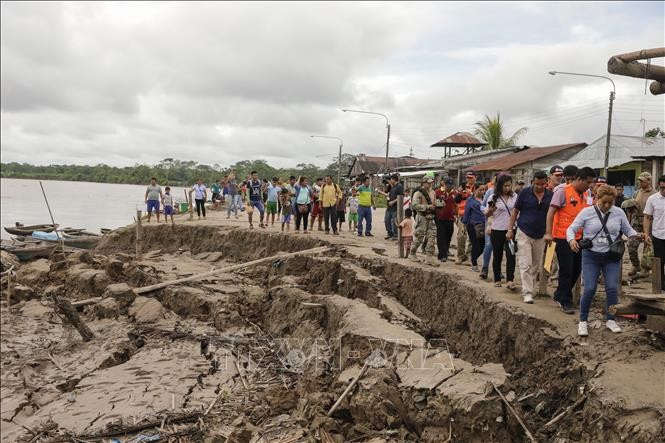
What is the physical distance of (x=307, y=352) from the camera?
26.6ft

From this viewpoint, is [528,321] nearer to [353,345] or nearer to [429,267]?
[353,345]

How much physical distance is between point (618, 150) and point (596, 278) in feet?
55.1

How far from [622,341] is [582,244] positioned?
1.01 m

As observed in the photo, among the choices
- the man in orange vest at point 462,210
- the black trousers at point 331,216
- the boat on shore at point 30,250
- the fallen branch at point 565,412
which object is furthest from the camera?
the boat on shore at point 30,250

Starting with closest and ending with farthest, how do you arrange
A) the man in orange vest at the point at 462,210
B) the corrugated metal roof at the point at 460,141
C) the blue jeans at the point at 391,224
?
1. the man in orange vest at the point at 462,210
2. the blue jeans at the point at 391,224
3. the corrugated metal roof at the point at 460,141

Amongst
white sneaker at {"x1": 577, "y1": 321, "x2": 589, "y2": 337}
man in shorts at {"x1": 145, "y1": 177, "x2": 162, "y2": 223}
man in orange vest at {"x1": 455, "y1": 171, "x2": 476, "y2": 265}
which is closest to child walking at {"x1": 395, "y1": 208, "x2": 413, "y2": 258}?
man in orange vest at {"x1": 455, "y1": 171, "x2": 476, "y2": 265}

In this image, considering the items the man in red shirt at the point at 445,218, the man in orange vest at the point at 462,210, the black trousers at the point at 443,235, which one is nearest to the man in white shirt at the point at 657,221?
the man in orange vest at the point at 462,210

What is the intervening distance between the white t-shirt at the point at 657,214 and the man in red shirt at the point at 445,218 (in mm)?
3718

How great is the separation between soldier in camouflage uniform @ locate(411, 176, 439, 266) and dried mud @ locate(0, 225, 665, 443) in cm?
68

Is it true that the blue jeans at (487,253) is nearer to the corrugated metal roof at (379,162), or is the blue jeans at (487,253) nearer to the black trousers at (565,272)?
the black trousers at (565,272)

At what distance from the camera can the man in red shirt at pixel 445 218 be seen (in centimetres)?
998

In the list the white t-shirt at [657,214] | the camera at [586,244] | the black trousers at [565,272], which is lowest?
the black trousers at [565,272]

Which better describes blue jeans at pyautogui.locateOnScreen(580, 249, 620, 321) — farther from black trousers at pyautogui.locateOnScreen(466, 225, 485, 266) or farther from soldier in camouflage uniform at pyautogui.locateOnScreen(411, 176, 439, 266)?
soldier in camouflage uniform at pyautogui.locateOnScreen(411, 176, 439, 266)

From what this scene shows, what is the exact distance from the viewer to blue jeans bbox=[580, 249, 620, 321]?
5.35 m
